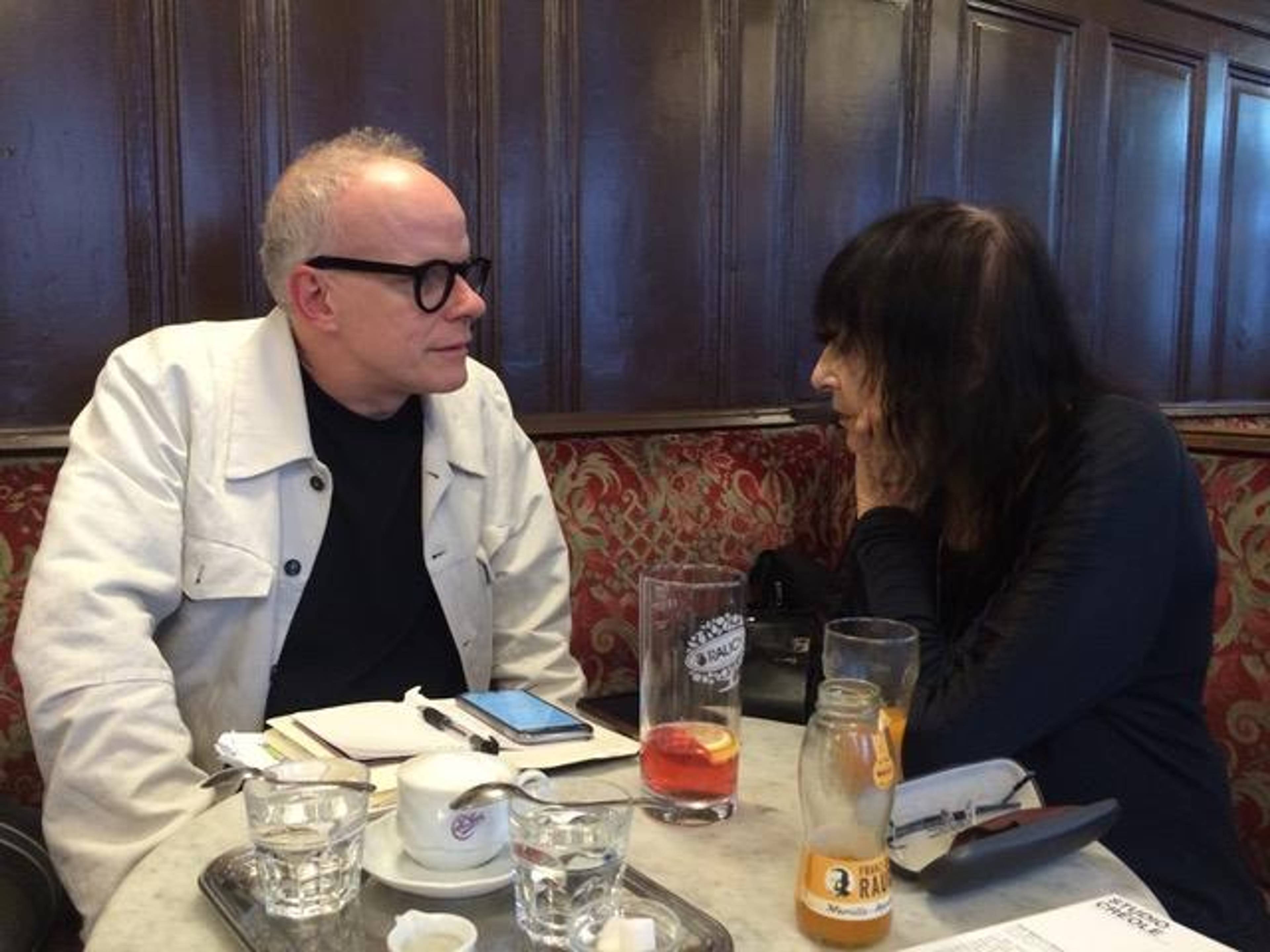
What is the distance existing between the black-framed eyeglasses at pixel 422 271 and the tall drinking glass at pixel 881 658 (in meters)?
0.96

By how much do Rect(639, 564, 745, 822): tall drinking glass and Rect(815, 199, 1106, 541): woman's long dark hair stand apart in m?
0.42

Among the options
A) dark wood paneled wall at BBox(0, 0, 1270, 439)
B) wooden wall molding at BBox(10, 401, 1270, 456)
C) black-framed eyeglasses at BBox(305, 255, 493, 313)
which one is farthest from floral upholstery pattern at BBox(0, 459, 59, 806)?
black-framed eyeglasses at BBox(305, 255, 493, 313)

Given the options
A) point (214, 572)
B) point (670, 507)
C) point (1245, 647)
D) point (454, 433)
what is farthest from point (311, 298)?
point (1245, 647)

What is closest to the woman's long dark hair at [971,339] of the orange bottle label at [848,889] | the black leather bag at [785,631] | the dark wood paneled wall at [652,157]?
the black leather bag at [785,631]

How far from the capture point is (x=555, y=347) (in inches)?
106

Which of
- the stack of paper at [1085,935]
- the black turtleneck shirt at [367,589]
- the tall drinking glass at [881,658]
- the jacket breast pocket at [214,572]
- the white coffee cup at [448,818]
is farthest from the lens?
the black turtleneck shirt at [367,589]

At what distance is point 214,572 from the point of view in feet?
5.57

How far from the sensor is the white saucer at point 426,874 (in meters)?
0.94

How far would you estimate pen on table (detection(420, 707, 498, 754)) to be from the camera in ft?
4.05

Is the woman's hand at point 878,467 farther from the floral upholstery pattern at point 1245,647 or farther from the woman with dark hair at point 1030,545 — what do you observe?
the floral upholstery pattern at point 1245,647

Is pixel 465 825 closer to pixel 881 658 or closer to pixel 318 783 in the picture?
Result: pixel 318 783

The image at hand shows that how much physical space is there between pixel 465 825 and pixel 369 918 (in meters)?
0.10

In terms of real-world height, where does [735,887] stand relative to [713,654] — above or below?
below

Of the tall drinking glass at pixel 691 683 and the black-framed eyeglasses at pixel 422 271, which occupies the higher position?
the black-framed eyeglasses at pixel 422 271
